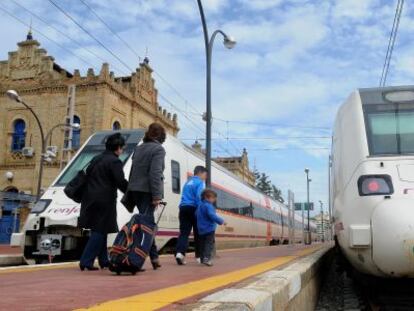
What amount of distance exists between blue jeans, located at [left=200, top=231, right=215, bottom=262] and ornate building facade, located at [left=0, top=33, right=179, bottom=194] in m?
26.6

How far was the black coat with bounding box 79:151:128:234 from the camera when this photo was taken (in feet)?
21.6

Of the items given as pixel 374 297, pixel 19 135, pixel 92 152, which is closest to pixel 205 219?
pixel 374 297

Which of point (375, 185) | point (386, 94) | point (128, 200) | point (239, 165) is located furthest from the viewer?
point (239, 165)

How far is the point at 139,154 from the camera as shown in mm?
6820

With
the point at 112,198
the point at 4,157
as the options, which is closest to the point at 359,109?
the point at 112,198

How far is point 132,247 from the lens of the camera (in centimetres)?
595

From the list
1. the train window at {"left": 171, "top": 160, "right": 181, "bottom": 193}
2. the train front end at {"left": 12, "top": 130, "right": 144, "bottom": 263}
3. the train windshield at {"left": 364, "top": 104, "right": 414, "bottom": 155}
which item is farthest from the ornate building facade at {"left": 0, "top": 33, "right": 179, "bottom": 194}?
the train windshield at {"left": 364, "top": 104, "right": 414, "bottom": 155}

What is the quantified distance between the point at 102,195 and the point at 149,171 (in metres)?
0.66

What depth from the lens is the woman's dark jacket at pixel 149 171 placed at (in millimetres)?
6543

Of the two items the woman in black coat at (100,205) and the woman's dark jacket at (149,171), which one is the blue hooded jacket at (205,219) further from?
the woman in black coat at (100,205)

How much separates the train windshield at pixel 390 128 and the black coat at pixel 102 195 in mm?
3195

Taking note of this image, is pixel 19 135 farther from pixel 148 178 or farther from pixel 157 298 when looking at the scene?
pixel 157 298

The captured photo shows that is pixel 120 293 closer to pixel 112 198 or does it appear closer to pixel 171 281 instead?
pixel 171 281

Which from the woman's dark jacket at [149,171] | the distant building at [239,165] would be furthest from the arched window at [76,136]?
the distant building at [239,165]
